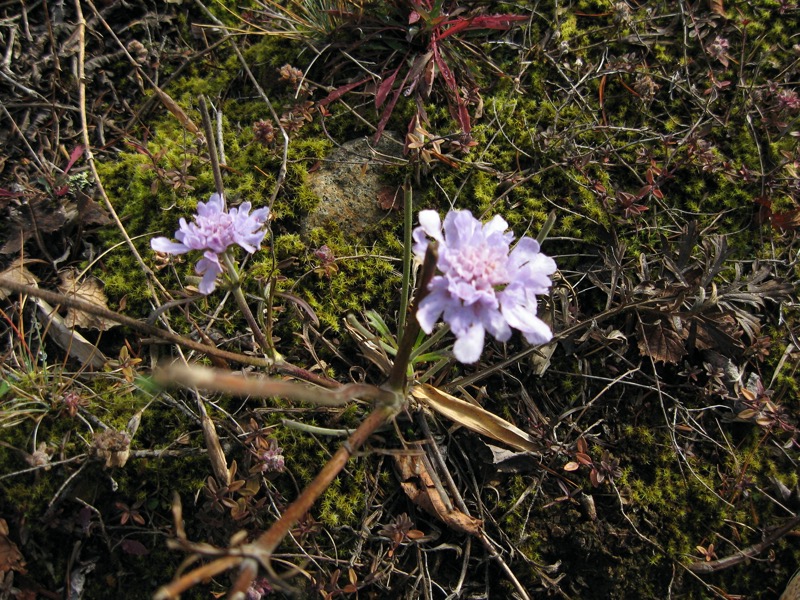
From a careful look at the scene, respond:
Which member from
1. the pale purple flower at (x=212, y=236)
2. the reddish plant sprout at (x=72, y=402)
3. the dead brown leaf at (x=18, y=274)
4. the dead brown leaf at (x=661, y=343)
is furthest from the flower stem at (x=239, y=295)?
the dead brown leaf at (x=661, y=343)

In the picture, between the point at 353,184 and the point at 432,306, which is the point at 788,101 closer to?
the point at 353,184

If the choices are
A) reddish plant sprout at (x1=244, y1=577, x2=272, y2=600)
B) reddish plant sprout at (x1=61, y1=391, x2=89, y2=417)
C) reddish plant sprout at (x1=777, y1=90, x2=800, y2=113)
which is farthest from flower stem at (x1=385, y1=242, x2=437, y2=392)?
reddish plant sprout at (x1=777, y1=90, x2=800, y2=113)

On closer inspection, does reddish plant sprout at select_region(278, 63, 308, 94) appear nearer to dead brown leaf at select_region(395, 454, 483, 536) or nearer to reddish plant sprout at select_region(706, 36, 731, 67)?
dead brown leaf at select_region(395, 454, 483, 536)

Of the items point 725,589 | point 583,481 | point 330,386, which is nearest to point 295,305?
point 330,386

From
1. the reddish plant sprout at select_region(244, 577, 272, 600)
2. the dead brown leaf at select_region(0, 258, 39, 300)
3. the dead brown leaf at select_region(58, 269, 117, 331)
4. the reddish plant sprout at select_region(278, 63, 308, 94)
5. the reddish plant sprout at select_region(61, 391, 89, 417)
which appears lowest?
the reddish plant sprout at select_region(244, 577, 272, 600)

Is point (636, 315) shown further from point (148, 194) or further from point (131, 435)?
point (148, 194)

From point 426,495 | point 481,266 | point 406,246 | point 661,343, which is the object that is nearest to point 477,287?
point 481,266
